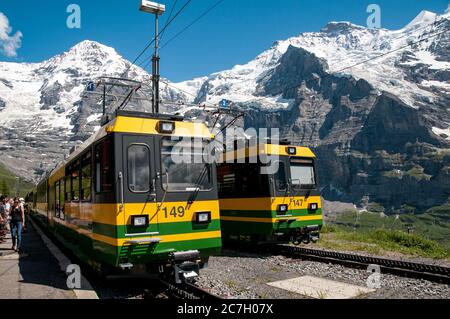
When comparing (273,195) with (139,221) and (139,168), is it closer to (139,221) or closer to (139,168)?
(139,168)

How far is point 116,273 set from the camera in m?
8.91

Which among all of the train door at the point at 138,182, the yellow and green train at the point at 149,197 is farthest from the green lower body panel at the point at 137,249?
the train door at the point at 138,182

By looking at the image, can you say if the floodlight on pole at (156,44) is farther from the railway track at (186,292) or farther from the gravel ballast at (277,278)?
the railway track at (186,292)

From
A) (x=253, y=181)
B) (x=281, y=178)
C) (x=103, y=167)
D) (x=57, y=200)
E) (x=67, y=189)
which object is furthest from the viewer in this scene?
(x=57, y=200)

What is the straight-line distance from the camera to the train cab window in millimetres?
14036

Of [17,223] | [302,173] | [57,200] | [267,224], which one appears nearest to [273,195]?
[267,224]

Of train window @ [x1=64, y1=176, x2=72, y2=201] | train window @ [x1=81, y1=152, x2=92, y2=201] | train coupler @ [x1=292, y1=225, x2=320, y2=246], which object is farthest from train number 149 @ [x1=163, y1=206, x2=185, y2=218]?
train coupler @ [x1=292, y1=225, x2=320, y2=246]

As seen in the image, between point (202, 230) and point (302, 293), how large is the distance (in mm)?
2491

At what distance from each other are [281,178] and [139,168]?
6516 mm

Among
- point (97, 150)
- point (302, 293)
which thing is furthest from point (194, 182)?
point (302, 293)

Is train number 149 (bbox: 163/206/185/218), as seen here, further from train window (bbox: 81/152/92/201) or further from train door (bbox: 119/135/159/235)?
train window (bbox: 81/152/92/201)

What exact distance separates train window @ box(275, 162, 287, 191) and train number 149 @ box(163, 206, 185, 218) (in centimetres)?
554

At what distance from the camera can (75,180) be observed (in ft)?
38.9
